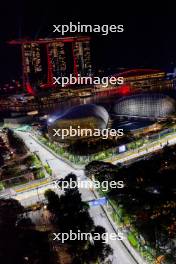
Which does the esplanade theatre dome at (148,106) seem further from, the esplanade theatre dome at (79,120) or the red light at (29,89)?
the red light at (29,89)

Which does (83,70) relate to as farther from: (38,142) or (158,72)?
(38,142)

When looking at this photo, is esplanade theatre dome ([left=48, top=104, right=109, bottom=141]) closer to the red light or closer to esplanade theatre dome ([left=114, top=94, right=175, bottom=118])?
esplanade theatre dome ([left=114, top=94, right=175, bottom=118])

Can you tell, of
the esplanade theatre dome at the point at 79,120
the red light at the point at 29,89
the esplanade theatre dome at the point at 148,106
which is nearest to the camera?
the esplanade theatre dome at the point at 79,120

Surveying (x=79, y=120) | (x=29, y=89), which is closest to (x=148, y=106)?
(x=79, y=120)

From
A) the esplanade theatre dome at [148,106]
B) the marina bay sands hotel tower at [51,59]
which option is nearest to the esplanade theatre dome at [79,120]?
the esplanade theatre dome at [148,106]

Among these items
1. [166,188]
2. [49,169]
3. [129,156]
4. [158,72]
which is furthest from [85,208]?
[158,72]

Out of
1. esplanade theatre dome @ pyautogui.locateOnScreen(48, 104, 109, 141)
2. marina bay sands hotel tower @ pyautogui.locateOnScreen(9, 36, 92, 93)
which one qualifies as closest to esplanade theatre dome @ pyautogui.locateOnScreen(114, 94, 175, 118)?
esplanade theatre dome @ pyautogui.locateOnScreen(48, 104, 109, 141)

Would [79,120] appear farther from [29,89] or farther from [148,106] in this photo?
[29,89]
